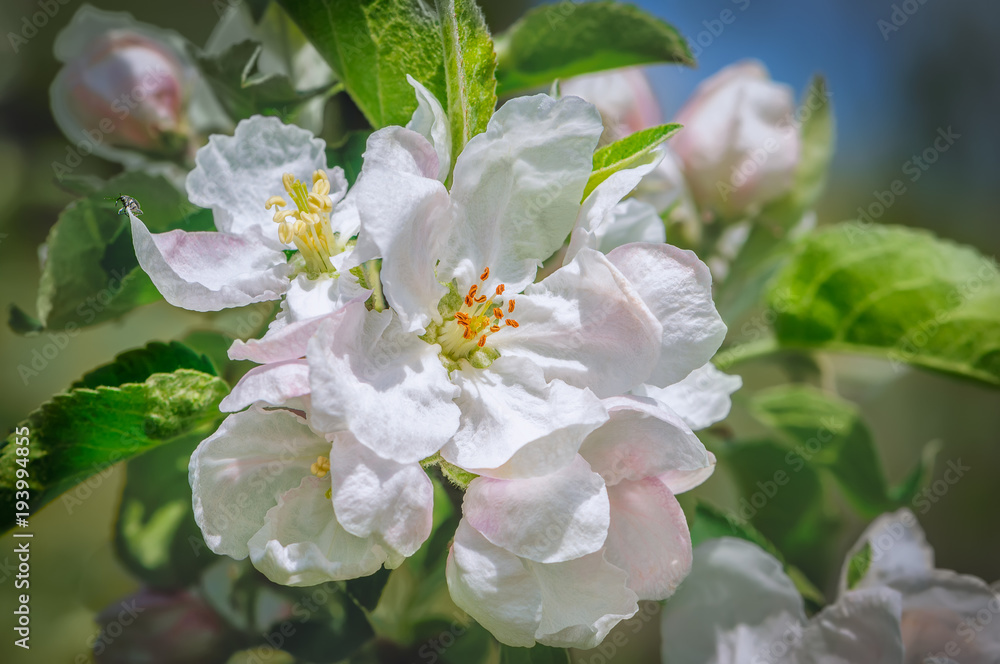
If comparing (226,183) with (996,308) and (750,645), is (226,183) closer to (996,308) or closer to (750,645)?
(750,645)

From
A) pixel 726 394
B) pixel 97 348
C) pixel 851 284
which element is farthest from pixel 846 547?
pixel 97 348

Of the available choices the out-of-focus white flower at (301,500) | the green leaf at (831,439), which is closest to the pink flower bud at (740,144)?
the green leaf at (831,439)

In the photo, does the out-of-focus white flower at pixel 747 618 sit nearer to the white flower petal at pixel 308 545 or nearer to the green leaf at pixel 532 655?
the green leaf at pixel 532 655

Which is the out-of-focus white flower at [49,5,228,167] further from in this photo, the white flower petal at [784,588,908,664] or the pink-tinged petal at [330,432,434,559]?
the white flower petal at [784,588,908,664]

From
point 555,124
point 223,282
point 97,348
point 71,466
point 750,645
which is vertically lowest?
point 97,348

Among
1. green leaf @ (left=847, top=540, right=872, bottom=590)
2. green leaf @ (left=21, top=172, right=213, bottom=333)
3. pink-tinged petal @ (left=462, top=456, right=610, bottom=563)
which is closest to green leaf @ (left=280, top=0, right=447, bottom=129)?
green leaf @ (left=21, top=172, right=213, bottom=333)

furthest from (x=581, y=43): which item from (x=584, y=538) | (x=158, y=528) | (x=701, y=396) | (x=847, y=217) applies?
(x=847, y=217)

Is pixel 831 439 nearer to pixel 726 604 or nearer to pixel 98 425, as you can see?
pixel 726 604
